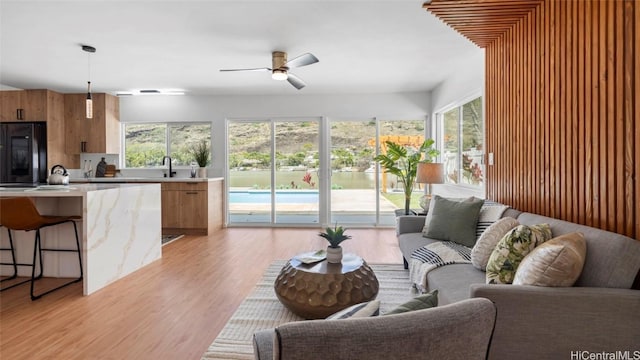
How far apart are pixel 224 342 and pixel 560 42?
3.01 metres

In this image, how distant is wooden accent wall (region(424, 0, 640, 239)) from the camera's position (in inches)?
71.9

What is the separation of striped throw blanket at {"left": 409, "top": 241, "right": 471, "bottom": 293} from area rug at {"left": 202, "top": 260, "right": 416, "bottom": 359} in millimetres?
372

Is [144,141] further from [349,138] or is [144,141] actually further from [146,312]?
[146,312]

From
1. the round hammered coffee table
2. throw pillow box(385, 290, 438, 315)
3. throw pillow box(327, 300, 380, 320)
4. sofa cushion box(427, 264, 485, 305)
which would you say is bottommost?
the round hammered coffee table

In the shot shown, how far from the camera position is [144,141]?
6.59 meters

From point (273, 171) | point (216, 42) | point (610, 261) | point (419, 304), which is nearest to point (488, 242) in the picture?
point (610, 261)

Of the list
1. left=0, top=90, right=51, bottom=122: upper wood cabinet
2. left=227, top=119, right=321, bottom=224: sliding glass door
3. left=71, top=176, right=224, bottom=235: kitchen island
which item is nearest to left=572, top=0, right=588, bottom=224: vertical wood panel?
left=227, top=119, right=321, bottom=224: sliding glass door

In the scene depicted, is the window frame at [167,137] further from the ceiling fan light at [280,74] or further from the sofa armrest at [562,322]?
the sofa armrest at [562,322]

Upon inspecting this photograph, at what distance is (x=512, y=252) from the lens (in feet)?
6.12

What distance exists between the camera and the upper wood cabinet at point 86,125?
6.10 m

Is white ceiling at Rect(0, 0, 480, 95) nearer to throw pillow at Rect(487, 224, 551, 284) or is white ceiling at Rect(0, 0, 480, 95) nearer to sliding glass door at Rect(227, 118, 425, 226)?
sliding glass door at Rect(227, 118, 425, 226)

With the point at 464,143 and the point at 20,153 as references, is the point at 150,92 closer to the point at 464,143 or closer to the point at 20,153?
the point at 20,153

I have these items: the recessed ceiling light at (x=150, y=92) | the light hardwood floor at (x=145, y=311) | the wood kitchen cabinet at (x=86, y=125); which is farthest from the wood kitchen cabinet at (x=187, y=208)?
the recessed ceiling light at (x=150, y=92)

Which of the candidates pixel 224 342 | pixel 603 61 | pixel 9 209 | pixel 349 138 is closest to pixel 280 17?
pixel 603 61
